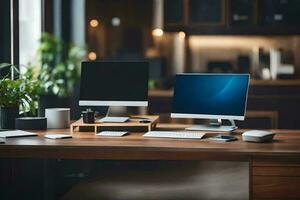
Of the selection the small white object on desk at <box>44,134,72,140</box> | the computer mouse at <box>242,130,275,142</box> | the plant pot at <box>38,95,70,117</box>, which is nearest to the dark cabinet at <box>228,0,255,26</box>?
the plant pot at <box>38,95,70,117</box>

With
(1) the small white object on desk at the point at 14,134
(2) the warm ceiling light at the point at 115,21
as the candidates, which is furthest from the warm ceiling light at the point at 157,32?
(1) the small white object on desk at the point at 14,134

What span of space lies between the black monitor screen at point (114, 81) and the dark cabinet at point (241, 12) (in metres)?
3.02

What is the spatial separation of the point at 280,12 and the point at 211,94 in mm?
3146

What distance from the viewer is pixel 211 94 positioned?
12.3ft

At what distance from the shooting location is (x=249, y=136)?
3256 mm

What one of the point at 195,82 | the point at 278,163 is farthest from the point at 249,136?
the point at 195,82

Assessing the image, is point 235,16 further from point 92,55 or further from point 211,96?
point 211,96

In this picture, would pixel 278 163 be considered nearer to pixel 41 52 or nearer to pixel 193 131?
pixel 193 131

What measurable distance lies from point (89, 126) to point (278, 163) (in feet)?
4.16

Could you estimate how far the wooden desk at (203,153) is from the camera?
2.97 meters

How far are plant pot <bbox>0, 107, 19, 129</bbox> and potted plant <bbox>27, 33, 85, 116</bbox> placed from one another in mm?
978

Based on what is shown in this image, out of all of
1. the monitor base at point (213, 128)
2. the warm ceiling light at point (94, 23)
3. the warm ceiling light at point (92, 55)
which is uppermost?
the warm ceiling light at point (94, 23)

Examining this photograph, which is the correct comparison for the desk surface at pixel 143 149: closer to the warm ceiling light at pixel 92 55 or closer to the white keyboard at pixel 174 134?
the white keyboard at pixel 174 134

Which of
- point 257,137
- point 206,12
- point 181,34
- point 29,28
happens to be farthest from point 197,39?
point 257,137
